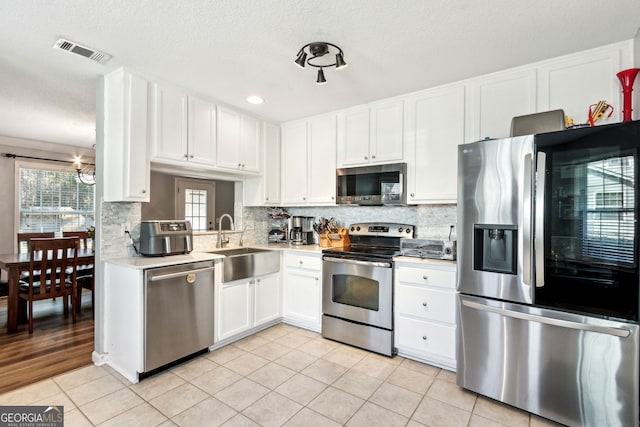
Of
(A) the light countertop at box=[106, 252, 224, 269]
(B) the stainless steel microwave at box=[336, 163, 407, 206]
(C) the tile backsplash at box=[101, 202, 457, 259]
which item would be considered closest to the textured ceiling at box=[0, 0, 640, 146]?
(B) the stainless steel microwave at box=[336, 163, 407, 206]

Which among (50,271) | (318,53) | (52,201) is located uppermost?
(318,53)

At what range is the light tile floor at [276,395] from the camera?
1939 mm

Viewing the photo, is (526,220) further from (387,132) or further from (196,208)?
(196,208)

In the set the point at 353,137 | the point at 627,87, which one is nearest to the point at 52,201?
the point at 353,137

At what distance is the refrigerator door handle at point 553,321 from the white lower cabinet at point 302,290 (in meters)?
1.49

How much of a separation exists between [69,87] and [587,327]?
429 cm

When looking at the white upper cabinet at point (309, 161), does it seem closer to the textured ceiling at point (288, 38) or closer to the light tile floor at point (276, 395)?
the textured ceiling at point (288, 38)

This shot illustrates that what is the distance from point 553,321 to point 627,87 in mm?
1522

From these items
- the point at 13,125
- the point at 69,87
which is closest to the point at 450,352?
the point at 69,87

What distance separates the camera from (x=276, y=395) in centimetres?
220

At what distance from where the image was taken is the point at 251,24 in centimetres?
190

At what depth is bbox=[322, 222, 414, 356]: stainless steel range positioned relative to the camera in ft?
9.11

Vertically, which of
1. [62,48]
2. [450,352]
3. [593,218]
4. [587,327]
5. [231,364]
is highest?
[62,48]

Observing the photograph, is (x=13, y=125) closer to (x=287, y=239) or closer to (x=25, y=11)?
(x=25, y=11)
